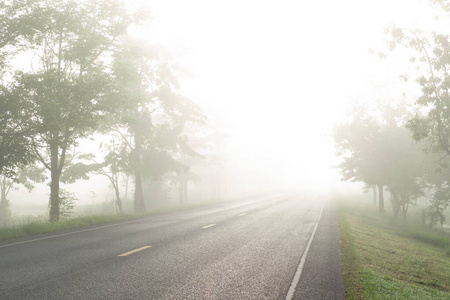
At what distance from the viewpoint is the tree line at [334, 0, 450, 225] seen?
13.2 meters

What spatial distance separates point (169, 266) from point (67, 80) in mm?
11096

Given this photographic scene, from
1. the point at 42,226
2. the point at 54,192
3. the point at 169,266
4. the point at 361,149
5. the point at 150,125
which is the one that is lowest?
the point at 169,266

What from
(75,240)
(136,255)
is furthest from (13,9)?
(136,255)

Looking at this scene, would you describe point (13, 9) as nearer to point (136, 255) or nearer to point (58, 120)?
point (58, 120)

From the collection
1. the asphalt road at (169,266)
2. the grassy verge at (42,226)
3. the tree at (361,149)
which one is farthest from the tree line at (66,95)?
the tree at (361,149)

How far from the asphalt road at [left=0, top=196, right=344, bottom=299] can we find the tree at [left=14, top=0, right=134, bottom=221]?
5.26 meters

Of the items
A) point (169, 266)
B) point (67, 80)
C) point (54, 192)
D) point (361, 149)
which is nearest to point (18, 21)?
point (67, 80)

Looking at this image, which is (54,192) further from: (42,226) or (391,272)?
(391,272)

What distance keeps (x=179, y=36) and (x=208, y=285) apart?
23.3 meters

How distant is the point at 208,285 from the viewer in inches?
204

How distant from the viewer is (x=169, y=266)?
619 cm

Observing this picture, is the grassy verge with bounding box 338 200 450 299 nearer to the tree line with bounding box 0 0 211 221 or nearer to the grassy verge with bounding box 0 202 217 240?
the grassy verge with bounding box 0 202 217 240

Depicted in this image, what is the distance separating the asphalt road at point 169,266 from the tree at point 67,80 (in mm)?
5260

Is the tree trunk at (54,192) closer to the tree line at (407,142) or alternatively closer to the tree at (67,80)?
the tree at (67,80)
